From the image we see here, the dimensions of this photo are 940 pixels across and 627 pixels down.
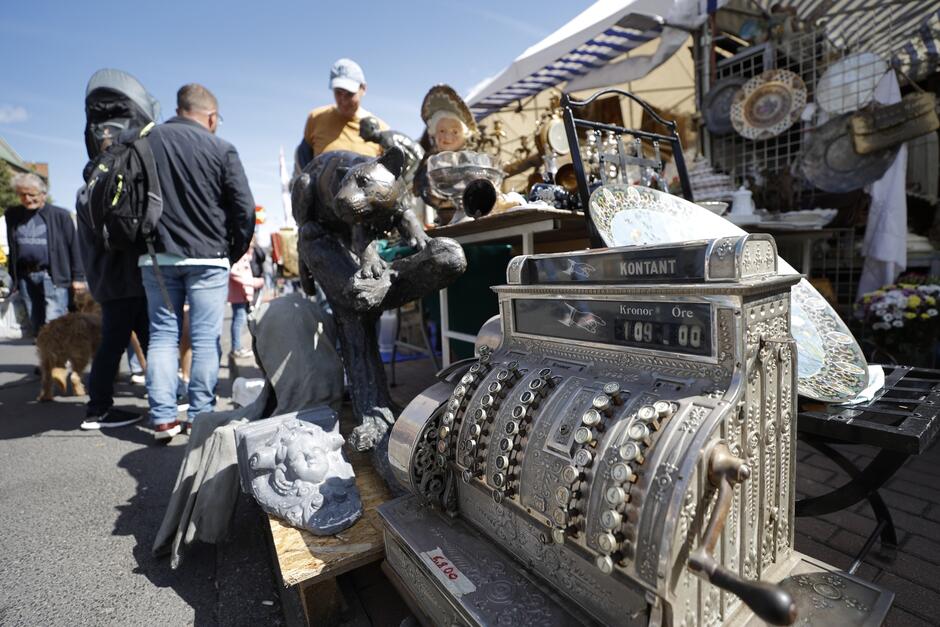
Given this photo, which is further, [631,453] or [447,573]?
[447,573]

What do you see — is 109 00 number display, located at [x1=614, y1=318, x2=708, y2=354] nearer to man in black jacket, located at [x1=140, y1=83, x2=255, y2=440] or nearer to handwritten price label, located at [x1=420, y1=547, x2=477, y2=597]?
handwritten price label, located at [x1=420, y1=547, x2=477, y2=597]

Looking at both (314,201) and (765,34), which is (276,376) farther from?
(765,34)

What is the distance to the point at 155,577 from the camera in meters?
1.73

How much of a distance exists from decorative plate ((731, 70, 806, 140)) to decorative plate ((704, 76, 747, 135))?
1.03 ft

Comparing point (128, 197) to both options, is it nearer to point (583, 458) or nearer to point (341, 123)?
point (341, 123)

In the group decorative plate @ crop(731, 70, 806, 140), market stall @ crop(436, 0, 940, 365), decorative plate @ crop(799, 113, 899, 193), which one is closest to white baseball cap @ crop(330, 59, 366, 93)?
market stall @ crop(436, 0, 940, 365)

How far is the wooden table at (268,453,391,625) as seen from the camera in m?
1.35

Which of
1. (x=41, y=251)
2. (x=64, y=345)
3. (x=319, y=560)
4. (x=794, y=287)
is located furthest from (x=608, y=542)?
(x=41, y=251)

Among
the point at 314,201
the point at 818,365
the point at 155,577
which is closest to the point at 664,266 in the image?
the point at 818,365

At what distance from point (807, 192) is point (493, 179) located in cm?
483

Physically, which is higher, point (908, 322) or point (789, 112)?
point (789, 112)

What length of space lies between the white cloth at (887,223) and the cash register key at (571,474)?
506 cm

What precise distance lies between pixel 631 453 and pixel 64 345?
4.82 meters

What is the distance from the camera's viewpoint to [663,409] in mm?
898
